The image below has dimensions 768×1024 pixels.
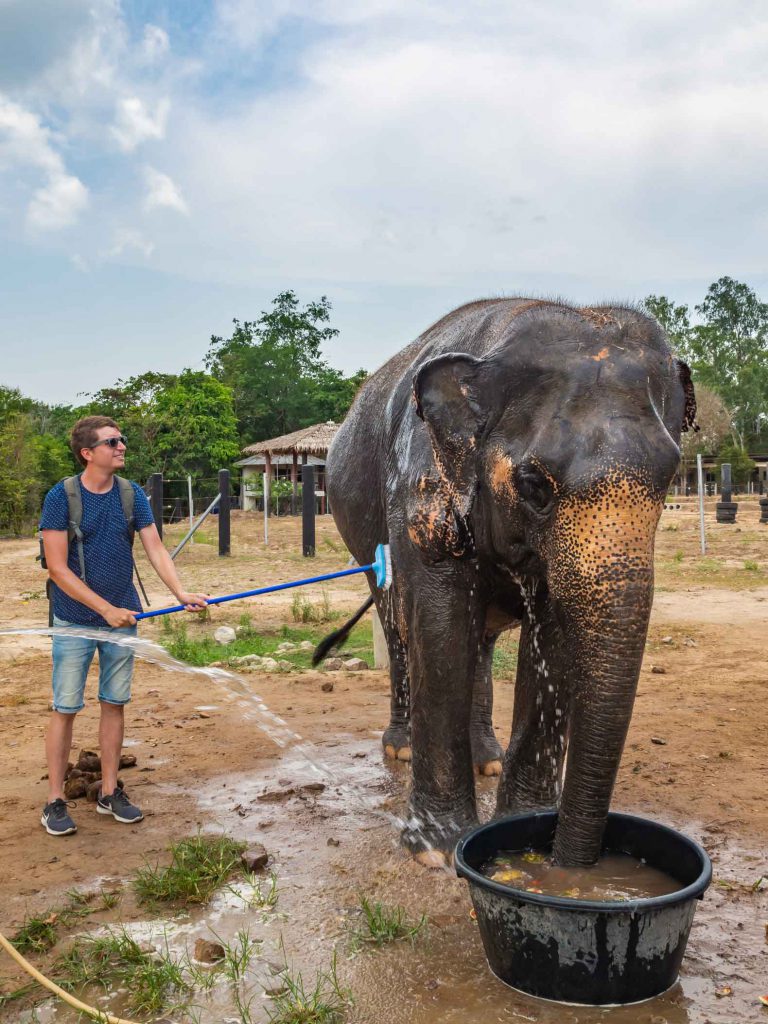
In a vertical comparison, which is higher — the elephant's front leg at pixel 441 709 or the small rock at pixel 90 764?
the elephant's front leg at pixel 441 709

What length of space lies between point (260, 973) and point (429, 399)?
2001 millimetres

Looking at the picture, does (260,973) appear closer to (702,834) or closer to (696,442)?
(702,834)

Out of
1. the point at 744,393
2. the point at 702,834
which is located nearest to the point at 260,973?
the point at 702,834

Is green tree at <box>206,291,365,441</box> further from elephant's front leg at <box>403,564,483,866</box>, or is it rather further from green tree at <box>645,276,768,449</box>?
elephant's front leg at <box>403,564,483,866</box>

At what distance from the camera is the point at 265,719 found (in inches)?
258

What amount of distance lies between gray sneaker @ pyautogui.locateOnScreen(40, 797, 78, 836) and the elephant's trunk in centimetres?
262

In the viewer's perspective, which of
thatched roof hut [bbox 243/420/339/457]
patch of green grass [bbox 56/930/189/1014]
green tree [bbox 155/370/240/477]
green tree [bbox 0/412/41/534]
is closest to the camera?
patch of green grass [bbox 56/930/189/1014]

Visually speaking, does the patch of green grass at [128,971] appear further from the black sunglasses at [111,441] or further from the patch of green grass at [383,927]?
the black sunglasses at [111,441]

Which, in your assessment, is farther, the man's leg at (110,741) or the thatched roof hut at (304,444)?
the thatched roof hut at (304,444)

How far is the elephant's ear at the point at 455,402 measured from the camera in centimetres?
337

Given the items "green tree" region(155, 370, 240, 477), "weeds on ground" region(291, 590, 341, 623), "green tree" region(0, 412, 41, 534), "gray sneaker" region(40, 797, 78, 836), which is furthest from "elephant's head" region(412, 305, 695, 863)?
"green tree" region(155, 370, 240, 477)

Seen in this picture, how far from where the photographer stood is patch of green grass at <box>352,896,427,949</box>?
10.9ft

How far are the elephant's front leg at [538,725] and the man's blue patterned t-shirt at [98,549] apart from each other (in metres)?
1.85

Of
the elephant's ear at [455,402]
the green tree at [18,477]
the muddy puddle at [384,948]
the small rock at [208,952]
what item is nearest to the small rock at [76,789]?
the muddy puddle at [384,948]
